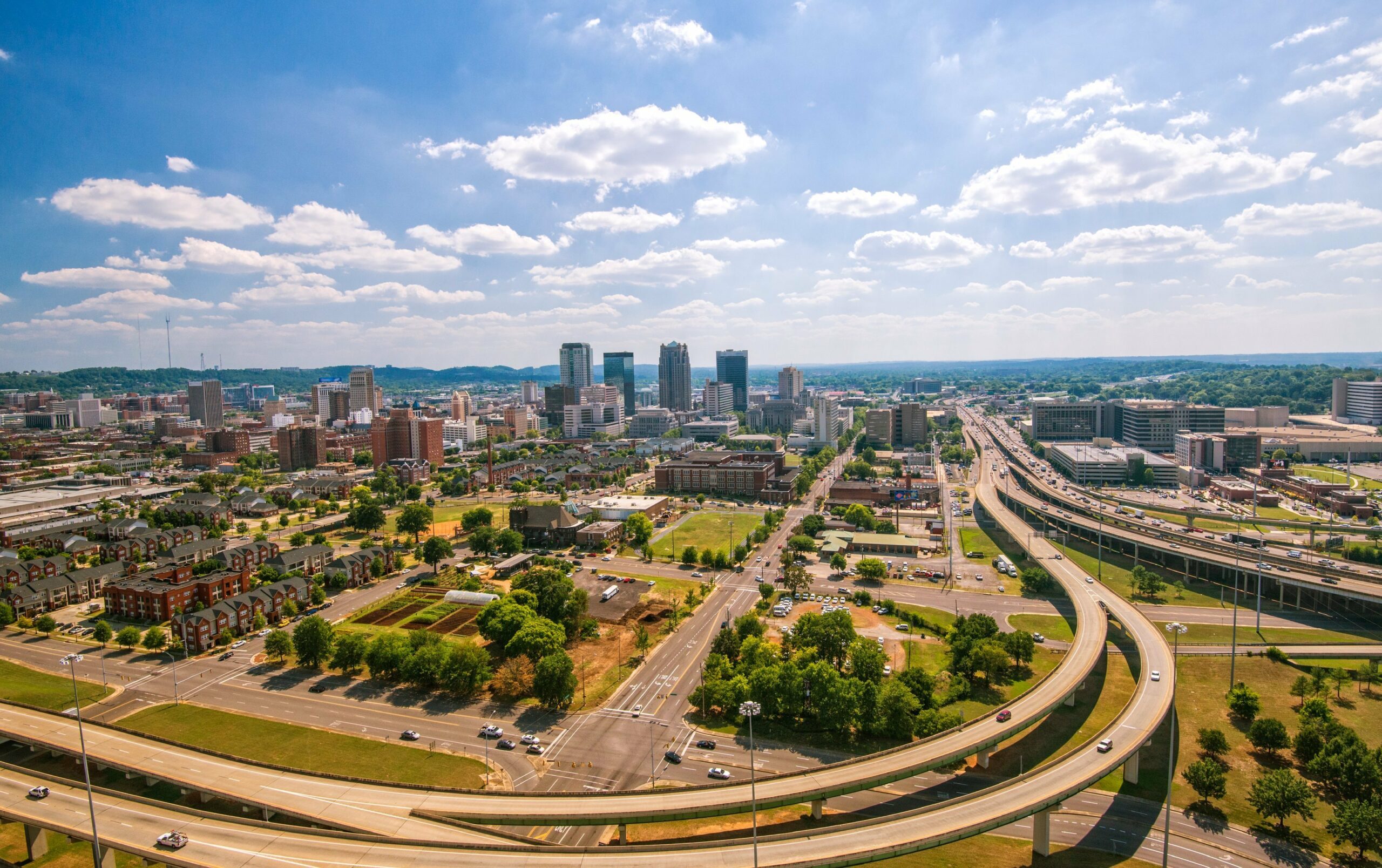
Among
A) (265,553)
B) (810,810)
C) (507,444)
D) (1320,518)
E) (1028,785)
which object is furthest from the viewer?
(507,444)

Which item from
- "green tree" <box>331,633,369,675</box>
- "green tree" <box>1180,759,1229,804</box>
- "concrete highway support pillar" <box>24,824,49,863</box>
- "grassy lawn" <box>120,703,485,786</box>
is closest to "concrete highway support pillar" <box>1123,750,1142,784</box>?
"green tree" <box>1180,759,1229,804</box>

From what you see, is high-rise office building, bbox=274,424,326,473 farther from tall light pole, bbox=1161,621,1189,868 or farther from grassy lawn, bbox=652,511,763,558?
tall light pole, bbox=1161,621,1189,868

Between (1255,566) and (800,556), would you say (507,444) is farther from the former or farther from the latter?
(1255,566)

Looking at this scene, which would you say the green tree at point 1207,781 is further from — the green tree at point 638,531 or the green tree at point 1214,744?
the green tree at point 638,531

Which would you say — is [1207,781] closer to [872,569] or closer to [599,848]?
[599,848]

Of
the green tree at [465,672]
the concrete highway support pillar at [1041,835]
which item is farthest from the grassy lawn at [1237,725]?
the green tree at [465,672]

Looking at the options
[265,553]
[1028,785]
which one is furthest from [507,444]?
[1028,785]
